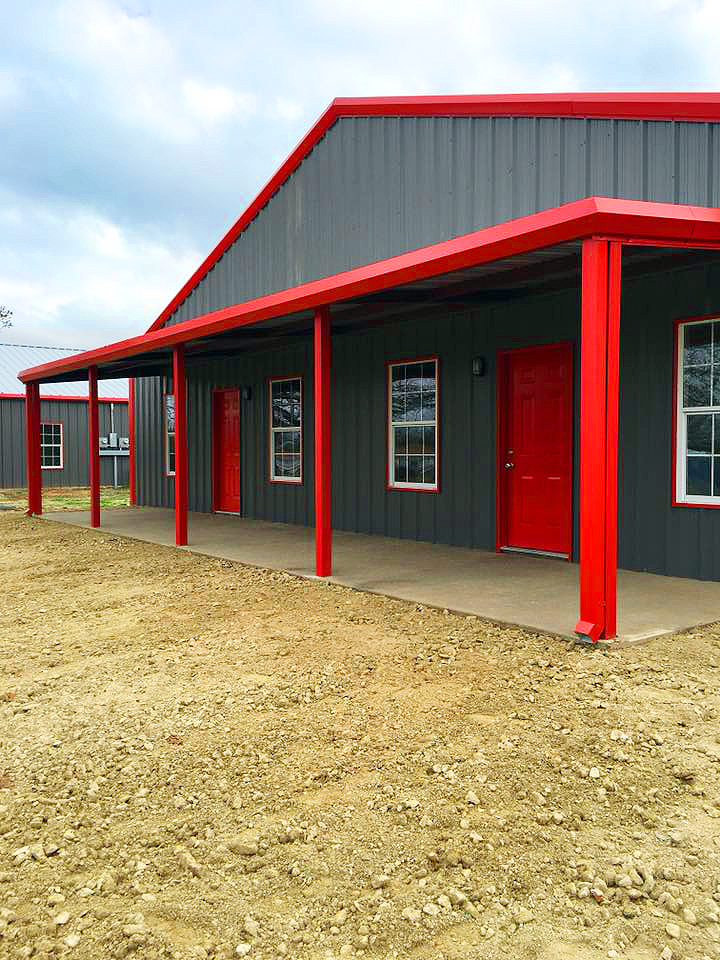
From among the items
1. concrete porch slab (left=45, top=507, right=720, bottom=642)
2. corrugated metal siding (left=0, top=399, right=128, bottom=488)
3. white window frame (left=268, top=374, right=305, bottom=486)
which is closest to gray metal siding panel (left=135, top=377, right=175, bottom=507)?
white window frame (left=268, top=374, right=305, bottom=486)

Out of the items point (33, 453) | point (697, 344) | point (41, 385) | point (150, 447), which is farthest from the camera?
point (41, 385)

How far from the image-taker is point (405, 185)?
929 cm

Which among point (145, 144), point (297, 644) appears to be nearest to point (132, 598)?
point (297, 644)

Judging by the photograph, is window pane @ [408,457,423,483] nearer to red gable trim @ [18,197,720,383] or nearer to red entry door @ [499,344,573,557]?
red entry door @ [499,344,573,557]

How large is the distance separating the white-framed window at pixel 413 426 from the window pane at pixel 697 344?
3.08 meters

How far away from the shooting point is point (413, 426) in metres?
9.28

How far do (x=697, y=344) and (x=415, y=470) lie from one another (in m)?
3.75

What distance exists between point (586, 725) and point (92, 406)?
10164 mm

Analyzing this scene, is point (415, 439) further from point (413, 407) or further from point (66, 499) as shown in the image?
point (66, 499)

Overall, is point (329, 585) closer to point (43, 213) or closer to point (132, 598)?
point (132, 598)

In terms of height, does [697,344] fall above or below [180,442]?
above

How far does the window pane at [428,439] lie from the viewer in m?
9.02

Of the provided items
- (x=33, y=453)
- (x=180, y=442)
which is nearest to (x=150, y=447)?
(x=33, y=453)

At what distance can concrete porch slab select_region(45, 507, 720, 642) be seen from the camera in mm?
5156
